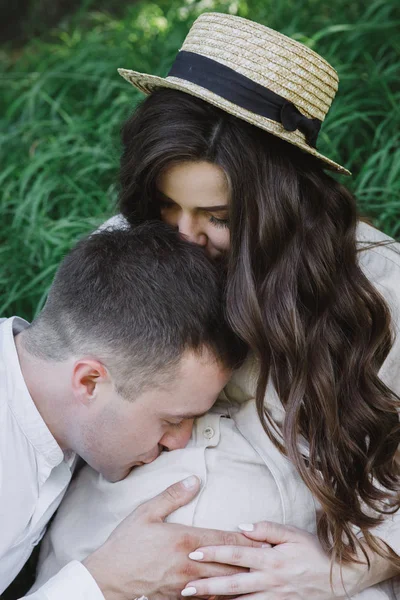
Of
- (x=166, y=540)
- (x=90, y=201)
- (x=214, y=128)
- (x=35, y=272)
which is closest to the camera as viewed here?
(x=166, y=540)

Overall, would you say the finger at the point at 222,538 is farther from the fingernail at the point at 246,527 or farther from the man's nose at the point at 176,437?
the man's nose at the point at 176,437

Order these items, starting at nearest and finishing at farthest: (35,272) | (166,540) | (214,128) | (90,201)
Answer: (166,540), (214,128), (35,272), (90,201)

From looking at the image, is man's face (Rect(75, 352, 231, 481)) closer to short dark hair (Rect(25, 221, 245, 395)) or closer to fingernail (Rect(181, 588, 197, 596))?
short dark hair (Rect(25, 221, 245, 395))

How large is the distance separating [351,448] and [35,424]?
936 mm

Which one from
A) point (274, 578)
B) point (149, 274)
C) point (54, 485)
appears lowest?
point (54, 485)

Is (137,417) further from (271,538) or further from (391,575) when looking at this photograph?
(391,575)

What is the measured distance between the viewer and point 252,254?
2498 millimetres

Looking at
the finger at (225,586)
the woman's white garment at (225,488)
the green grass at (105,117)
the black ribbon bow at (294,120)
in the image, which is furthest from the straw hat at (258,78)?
the green grass at (105,117)

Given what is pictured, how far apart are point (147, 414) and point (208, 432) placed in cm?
25

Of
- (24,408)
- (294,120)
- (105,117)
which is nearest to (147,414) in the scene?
(24,408)

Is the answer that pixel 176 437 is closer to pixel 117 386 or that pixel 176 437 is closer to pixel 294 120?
pixel 117 386

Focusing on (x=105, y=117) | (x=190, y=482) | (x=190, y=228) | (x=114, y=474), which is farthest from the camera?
(x=105, y=117)

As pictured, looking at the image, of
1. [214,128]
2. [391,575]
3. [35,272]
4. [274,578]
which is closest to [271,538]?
[274,578]

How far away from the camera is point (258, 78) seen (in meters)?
2.42
